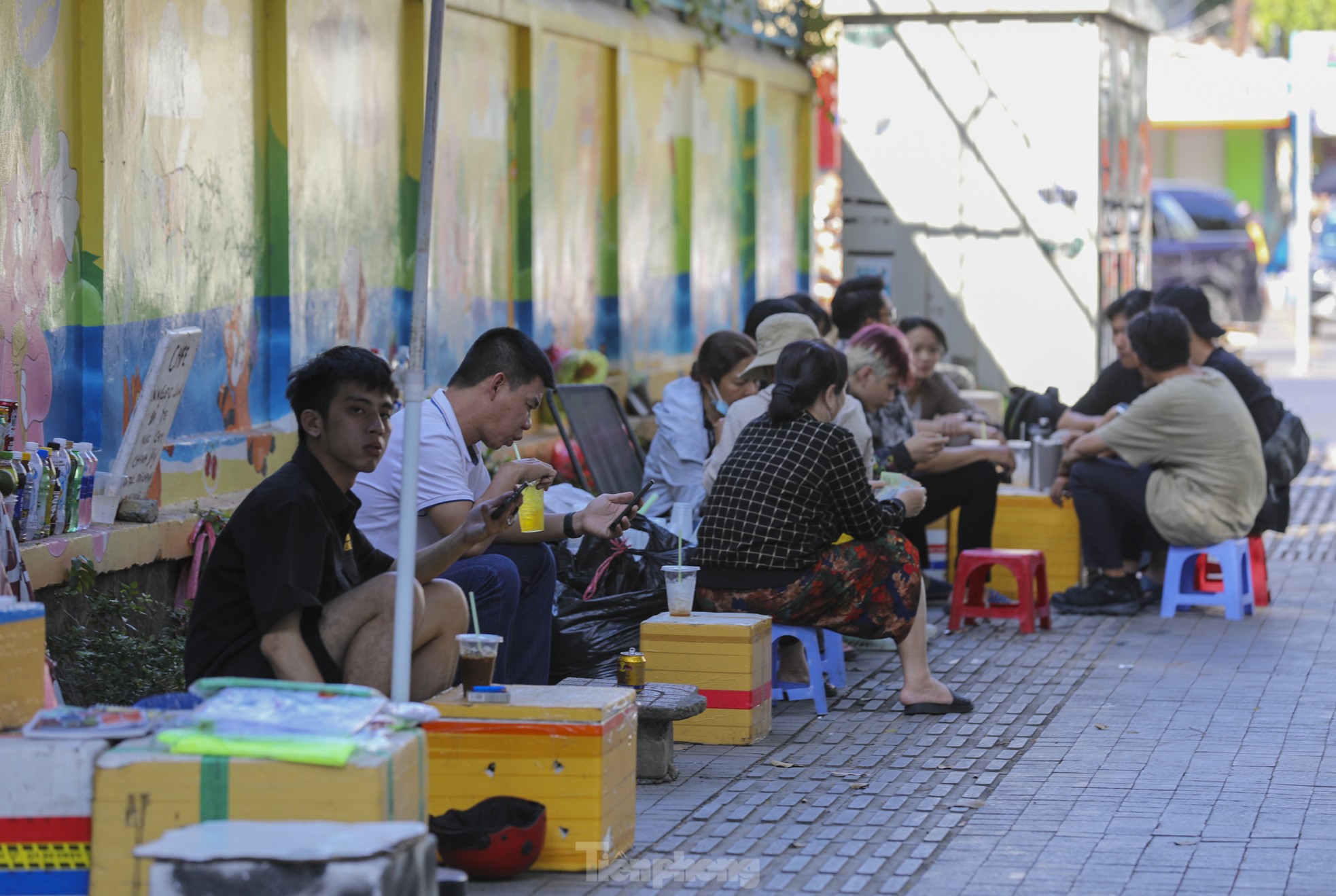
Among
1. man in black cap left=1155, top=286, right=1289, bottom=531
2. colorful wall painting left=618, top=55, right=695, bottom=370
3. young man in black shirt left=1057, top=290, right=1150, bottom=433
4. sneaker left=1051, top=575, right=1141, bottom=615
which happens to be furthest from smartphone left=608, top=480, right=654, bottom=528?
colorful wall painting left=618, top=55, right=695, bottom=370

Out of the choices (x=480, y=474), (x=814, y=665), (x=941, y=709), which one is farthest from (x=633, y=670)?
(x=941, y=709)

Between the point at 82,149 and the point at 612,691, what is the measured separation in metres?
3.06

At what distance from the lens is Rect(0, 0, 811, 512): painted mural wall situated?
6582 millimetres

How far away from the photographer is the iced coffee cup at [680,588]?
6.44 m

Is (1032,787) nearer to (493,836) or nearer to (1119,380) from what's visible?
(493,836)

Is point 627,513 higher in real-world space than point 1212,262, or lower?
lower

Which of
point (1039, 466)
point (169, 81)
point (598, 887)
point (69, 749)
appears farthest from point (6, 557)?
point (1039, 466)

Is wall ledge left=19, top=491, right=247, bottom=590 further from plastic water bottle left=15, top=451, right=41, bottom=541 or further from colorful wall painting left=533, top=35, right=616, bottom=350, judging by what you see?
colorful wall painting left=533, top=35, right=616, bottom=350

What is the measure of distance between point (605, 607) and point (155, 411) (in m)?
1.78

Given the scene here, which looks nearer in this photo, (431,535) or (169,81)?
(431,535)

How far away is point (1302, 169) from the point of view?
21938mm

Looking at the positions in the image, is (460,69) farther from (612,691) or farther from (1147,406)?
(612,691)

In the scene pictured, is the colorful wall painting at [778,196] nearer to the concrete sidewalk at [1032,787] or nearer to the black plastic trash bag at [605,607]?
the concrete sidewalk at [1032,787]

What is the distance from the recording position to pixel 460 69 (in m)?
9.77
